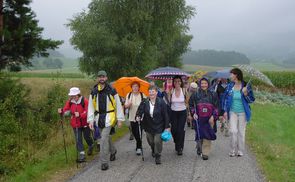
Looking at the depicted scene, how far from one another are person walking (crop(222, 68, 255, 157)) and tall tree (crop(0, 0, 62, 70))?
8.82 metres

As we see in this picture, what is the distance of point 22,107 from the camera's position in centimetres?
1419

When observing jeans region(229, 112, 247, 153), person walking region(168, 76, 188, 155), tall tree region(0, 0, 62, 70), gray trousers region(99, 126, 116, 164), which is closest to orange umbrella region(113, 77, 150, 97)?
person walking region(168, 76, 188, 155)

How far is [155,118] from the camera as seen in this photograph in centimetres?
885

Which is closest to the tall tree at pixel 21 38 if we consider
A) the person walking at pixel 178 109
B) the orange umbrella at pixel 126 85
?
the orange umbrella at pixel 126 85

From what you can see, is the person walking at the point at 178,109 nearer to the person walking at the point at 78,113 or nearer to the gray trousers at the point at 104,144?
the gray trousers at the point at 104,144

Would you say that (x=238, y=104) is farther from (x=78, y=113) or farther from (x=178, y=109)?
(x=78, y=113)

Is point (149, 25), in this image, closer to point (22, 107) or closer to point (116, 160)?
point (22, 107)

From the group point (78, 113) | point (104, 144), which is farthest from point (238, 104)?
point (78, 113)

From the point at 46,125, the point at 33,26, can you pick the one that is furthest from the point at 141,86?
the point at 33,26

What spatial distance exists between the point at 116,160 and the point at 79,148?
3.16 feet

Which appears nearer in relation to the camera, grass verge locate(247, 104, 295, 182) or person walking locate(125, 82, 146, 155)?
grass verge locate(247, 104, 295, 182)

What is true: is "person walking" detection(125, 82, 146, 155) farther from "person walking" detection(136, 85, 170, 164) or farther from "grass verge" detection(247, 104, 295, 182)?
"grass verge" detection(247, 104, 295, 182)

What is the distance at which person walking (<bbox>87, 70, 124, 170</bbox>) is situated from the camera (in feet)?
28.0

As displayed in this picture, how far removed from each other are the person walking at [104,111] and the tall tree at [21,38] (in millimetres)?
7305
